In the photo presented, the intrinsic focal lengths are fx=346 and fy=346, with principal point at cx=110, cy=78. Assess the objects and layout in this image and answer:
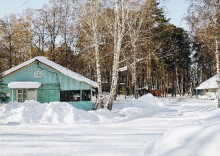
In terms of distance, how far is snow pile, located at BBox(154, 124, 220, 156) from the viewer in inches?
268

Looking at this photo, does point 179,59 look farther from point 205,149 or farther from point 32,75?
point 205,149

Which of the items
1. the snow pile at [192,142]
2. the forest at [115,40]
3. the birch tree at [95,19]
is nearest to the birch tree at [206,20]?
the forest at [115,40]

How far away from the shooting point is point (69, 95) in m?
28.9

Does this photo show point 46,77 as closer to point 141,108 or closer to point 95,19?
point 95,19

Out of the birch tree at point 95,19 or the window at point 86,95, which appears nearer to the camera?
the birch tree at point 95,19

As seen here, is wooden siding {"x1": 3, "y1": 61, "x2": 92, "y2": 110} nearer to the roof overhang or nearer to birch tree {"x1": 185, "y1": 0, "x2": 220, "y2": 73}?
the roof overhang

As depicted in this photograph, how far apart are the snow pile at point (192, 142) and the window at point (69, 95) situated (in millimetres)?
20306

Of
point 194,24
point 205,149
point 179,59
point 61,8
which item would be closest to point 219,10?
point 194,24

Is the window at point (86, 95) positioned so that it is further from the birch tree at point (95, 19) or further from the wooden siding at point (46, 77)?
the birch tree at point (95, 19)

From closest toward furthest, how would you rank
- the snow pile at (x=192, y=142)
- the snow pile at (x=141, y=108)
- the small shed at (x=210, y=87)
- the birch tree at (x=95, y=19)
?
the snow pile at (x=192, y=142) → the snow pile at (x=141, y=108) → the birch tree at (x=95, y=19) → the small shed at (x=210, y=87)

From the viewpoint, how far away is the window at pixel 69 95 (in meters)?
28.8

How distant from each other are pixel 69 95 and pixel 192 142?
2186cm

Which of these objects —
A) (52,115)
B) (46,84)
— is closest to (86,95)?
(46,84)

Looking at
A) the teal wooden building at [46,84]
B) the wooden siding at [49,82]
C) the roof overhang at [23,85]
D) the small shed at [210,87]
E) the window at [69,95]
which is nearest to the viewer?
the roof overhang at [23,85]
